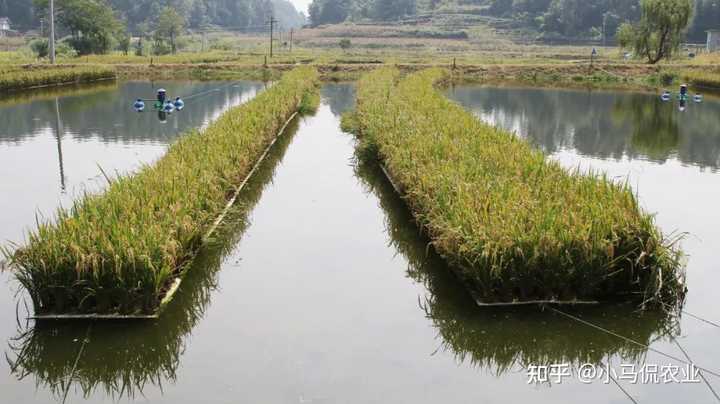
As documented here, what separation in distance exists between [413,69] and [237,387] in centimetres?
3169

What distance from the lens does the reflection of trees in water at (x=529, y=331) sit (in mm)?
4695

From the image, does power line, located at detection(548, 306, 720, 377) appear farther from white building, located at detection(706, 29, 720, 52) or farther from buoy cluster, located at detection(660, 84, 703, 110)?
white building, located at detection(706, 29, 720, 52)

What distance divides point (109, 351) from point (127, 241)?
0.82m

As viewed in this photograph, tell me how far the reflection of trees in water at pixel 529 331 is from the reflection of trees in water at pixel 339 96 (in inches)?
543

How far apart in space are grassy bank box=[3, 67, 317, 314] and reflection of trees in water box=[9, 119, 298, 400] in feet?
0.60

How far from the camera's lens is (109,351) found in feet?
14.8

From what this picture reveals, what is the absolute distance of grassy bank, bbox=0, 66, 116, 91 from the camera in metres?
21.6

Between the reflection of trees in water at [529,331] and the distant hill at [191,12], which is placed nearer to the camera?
the reflection of trees in water at [529,331]

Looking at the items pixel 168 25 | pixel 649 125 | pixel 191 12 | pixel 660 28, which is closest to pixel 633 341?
pixel 649 125

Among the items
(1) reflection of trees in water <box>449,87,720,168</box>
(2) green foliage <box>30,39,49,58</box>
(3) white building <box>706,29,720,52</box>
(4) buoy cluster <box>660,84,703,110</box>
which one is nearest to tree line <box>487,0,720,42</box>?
(3) white building <box>706,29,720,52</box>

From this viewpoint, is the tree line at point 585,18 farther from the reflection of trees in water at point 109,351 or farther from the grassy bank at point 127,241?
the reflection of trees in water at point 109,351

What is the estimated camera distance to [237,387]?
417 centimetres

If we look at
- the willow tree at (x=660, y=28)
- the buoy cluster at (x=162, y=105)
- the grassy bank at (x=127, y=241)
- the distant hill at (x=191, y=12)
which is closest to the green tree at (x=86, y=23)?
the buoy cluster at (x=162, y=105)

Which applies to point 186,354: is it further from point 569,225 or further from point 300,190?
point 300,190
